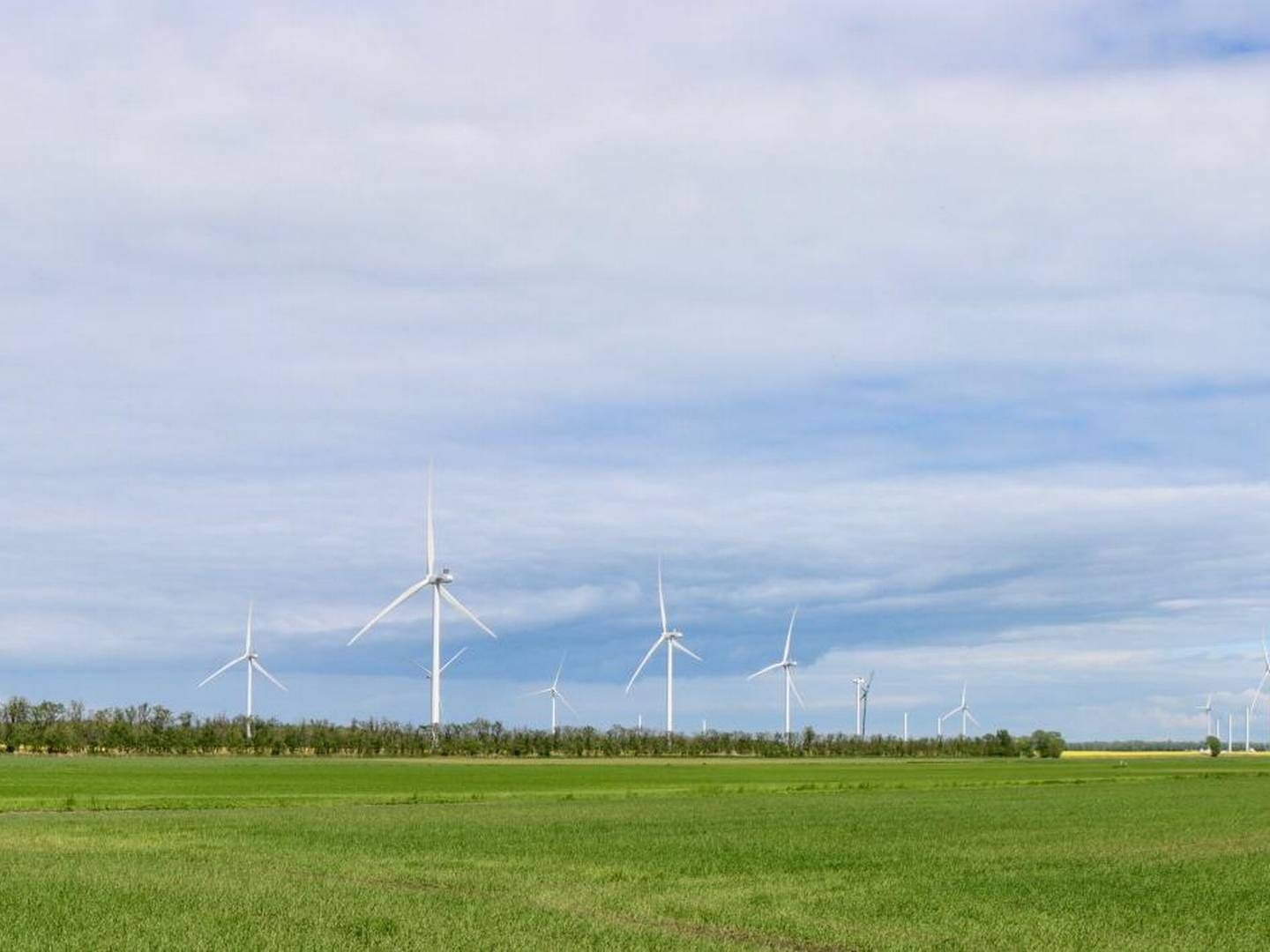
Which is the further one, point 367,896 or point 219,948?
point 367,896

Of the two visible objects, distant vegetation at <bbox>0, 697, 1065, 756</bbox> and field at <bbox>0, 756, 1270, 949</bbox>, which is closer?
field at <bbox>0, 756, 1270, 949</bbox>

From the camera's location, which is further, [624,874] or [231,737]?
[231,737]

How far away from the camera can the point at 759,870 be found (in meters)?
35.0

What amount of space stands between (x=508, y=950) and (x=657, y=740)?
581 ft

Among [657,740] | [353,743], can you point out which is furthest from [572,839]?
[657,740]

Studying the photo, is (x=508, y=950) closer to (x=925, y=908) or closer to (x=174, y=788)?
(x=925, y=908)

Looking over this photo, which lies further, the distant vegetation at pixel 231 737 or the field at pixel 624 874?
the distant vegetation at pixel 231 737

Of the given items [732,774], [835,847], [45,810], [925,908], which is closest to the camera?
[925,908]

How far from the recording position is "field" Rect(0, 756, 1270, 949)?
2467 centimetres

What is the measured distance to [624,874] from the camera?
3381 cm

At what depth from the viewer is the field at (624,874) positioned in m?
24.7

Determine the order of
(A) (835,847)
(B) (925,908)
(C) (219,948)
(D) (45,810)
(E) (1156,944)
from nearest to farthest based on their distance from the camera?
1. (C) (219,948)
2. (E) (1156,944)
3. (B) (925,908)
4. (A) (835,847)
5. (D) (45,810)

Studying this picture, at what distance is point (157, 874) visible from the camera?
32344 mm

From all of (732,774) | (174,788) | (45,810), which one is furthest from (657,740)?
(45,810)
